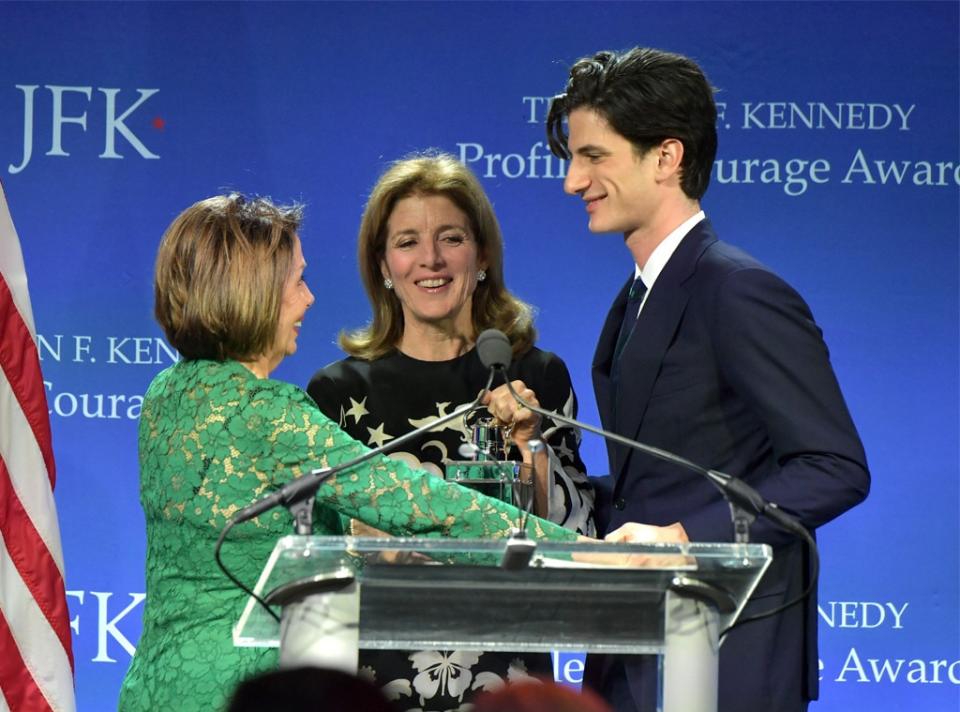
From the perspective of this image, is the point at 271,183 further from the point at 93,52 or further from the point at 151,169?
the point at 93,52

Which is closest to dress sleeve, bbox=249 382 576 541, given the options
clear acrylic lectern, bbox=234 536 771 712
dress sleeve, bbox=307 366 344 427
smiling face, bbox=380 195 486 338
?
clear acrylic lectern, bbox=234 536 771 712

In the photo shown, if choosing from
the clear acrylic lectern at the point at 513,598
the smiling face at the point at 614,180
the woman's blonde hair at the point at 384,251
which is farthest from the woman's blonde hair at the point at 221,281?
the woman's blonde hair at the point at 384,251

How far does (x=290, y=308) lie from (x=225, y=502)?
390mm

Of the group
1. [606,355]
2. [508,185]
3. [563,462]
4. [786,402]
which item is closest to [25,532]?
[563,462]

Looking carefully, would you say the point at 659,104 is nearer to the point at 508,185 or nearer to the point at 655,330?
the point at 655,330

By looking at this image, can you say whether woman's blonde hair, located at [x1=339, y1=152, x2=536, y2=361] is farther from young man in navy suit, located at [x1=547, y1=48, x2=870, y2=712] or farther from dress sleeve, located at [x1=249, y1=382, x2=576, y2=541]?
dress sleeve, located at [x1=249, y1=382, x2=576, y2=541]

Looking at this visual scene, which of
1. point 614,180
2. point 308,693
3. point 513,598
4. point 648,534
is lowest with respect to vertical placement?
point 308,693

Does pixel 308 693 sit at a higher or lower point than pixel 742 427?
lower

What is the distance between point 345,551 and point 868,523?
2948 millimetres

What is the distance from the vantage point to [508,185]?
4.62m

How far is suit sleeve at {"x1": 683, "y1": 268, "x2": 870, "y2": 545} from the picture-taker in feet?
7.72

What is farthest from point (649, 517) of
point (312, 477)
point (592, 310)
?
point (592, 310)

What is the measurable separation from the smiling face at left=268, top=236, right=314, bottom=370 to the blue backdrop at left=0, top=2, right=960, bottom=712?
6.26ft

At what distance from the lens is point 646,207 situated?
275cm
